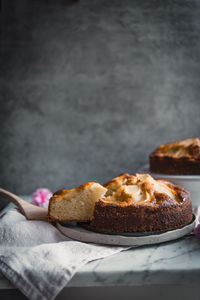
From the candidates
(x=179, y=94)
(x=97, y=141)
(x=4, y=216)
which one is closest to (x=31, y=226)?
(x=4, y=216)

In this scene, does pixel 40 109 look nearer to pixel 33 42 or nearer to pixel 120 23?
pixel 33 42

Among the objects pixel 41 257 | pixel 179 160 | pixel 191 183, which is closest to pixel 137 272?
pixel 41 257

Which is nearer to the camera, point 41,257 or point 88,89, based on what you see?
point 41,257

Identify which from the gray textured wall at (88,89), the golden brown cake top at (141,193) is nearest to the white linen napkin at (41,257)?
the golden brown cake top at (141,193)

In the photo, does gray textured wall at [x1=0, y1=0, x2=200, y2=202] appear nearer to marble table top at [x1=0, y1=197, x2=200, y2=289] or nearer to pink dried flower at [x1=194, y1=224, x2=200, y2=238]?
pink dried flower at [x1=194, y1=224, x2=200, y2=238]

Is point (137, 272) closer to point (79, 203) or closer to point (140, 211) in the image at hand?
point (140, 211)

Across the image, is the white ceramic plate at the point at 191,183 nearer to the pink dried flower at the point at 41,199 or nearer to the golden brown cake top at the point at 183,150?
the golden brown cake top at the point at 183,150

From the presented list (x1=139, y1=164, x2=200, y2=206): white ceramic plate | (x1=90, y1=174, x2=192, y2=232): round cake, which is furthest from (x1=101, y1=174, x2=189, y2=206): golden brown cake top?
(x1=139, y1=164, x2=200, y2=206): white ceramic plate
